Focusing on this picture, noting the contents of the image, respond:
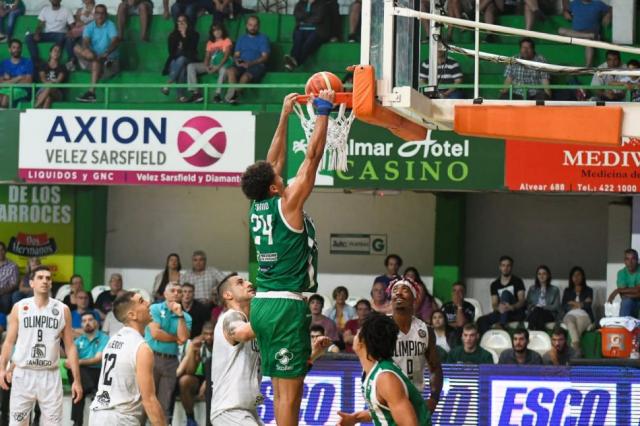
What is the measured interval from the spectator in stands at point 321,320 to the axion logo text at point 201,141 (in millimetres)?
2499

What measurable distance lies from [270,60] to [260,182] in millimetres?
12636

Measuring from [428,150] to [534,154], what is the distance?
1402 millimetres

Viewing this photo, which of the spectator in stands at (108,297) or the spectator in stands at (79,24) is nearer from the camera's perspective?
the spectator in stands at (108,297)

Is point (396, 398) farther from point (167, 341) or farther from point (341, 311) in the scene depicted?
point (341, 311)

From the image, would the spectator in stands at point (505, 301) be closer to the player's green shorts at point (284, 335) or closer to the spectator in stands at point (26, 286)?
the spectator in stands at point (26, 286)

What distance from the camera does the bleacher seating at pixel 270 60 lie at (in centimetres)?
1991

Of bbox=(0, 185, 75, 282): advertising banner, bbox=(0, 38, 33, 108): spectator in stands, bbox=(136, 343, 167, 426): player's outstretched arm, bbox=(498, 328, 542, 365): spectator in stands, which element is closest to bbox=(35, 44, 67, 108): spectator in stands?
bbox=(0, 38, 33, 108): spectator in stands

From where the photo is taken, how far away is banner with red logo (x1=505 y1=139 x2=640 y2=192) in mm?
17000

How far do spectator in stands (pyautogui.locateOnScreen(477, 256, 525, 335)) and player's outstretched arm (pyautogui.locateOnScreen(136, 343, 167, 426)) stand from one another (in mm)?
8408

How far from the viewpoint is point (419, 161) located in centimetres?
1767

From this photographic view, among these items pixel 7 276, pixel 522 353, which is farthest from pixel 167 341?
pixel 7 276

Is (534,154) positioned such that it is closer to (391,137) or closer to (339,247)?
(391,137)

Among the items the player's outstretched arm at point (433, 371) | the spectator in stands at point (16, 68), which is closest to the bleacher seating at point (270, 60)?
the spectator in stands at point (16, 68)

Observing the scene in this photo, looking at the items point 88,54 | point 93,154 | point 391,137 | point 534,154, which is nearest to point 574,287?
point 534,154
